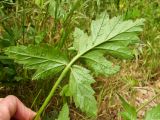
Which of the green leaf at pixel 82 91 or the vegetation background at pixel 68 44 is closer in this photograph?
the green leaf at pixel 82 91

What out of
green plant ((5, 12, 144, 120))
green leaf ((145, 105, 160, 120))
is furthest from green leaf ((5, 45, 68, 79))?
green leaf ((145, 105, 160, 120))

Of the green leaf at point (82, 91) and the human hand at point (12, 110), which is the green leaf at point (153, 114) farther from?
the human hand at point (12, 110)

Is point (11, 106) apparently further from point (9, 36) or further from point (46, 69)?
point (9, 36)

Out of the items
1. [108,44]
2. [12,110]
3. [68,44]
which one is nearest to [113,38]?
[108,44]

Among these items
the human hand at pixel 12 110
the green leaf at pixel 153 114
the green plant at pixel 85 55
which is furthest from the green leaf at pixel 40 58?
the green leaf at pixel 153 114

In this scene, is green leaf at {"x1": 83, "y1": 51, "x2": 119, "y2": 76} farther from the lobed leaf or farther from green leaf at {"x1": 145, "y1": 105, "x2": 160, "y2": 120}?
green leaf at {"x1": 145, "y1": 105, "x2": 160, "y2": 120}

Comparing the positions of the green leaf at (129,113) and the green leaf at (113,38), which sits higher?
the green leaf at (113,38)

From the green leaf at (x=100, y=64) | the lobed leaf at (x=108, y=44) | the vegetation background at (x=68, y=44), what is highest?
the lobed leaf at (x=108, y=44)

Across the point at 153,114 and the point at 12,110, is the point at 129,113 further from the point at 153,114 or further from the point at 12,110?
the point at 12,110
